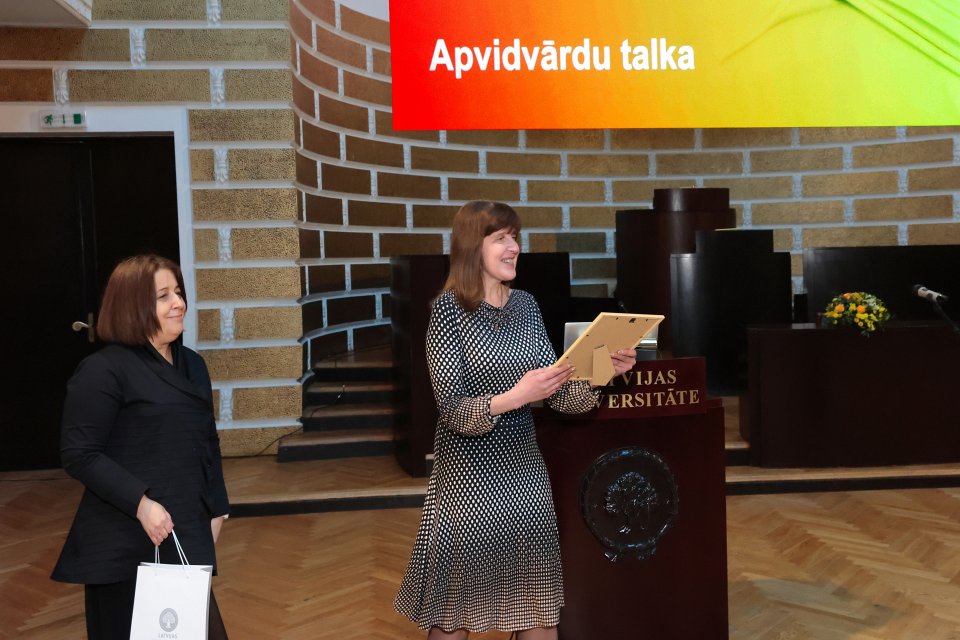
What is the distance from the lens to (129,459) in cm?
202

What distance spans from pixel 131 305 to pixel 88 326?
4025mm

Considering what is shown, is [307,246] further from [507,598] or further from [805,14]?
[507,598]

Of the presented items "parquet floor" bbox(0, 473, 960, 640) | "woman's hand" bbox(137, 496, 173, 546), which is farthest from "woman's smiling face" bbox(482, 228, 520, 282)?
"parquet floor" bbox(0, 473, 960, 640)

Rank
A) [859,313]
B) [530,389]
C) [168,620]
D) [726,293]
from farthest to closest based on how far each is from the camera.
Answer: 1. [726,293]
2. [859,313]
3. [530,389]
4. [168,620]

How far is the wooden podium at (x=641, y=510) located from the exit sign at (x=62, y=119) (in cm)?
403

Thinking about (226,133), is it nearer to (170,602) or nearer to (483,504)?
(483,504)

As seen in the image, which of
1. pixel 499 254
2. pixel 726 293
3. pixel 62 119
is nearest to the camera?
pixel 499 254

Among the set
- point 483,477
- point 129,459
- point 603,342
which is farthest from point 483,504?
point 129,459

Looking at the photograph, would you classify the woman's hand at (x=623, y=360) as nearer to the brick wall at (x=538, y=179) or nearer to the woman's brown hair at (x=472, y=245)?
the woman's brown hair at (x=472, y=245)

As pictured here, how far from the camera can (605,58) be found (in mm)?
4293

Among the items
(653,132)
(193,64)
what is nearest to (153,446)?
(193,64)

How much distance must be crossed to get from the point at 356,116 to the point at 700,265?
9.22 ft

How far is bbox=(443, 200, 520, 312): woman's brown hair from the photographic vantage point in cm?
229

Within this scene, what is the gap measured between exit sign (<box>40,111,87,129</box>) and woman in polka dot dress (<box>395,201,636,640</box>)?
157 inches
